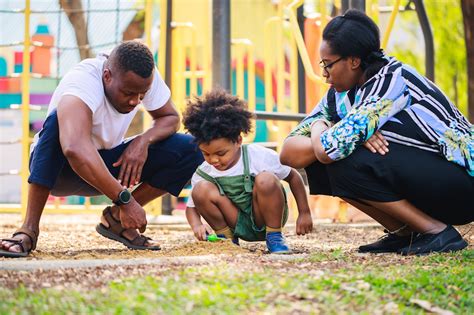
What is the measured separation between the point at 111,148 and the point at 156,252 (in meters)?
0.75

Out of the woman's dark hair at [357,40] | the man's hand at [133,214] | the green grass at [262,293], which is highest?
the woman's dark hair at [357,40]

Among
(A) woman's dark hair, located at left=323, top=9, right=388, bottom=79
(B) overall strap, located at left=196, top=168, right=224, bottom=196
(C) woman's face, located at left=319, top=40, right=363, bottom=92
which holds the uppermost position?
(A) woman's dark hair, located at left=323, top=9, right=388, bottom=79

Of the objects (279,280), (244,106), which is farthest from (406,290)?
(244,106)

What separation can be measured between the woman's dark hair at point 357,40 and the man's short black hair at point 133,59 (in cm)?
95

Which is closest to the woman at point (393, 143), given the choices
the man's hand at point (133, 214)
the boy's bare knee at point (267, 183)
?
the boy's bare knee at point (267, 183)

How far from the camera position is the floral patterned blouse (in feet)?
14.4

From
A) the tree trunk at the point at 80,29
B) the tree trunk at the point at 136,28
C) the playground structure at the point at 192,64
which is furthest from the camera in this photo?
the tree trunk at the point at 136,28

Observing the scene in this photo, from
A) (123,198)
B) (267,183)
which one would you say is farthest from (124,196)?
(267,183)

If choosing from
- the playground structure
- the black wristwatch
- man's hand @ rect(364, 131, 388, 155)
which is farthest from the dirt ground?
the playground structure

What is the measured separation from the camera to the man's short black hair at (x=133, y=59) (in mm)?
4711

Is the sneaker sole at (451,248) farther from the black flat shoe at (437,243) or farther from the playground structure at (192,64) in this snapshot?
the playground structure at (192,64)

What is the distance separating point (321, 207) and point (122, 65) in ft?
14.6

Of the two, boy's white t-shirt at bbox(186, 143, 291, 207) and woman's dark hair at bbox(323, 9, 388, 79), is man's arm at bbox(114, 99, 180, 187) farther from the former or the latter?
woman's dark hair at bbox(323, 9, 388, 79)

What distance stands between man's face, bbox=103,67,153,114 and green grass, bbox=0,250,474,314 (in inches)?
53.0
